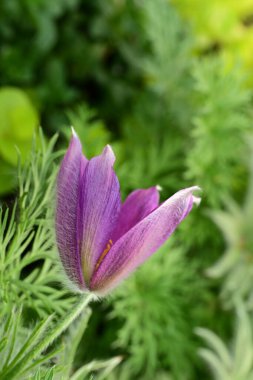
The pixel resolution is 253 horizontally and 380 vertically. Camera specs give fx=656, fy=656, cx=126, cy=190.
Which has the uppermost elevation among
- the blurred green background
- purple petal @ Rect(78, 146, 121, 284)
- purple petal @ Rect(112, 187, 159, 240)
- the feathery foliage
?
purple petal @ Rect(78, 146, 121, 284)

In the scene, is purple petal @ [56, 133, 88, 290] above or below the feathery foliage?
above

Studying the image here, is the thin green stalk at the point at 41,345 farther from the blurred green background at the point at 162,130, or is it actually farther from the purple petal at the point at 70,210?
the blurred green background at the point at 162,130

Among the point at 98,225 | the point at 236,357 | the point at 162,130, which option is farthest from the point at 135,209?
the point at 162,130

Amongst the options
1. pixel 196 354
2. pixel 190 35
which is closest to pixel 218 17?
pixel 190 35

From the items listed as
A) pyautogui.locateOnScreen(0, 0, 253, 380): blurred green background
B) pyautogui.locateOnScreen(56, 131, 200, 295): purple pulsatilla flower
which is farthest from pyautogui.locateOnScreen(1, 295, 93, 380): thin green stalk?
pyautogui.locateOnScreen(0, 0, 253, 380): blurred green background

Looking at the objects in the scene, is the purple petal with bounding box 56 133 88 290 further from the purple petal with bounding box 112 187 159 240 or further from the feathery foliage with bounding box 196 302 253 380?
the feathery foliage with bounding box 196 302 253 380

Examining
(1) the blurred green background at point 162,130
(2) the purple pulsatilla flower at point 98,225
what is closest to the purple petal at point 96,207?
(2) the purple pulsatilla flower at point 98,225
